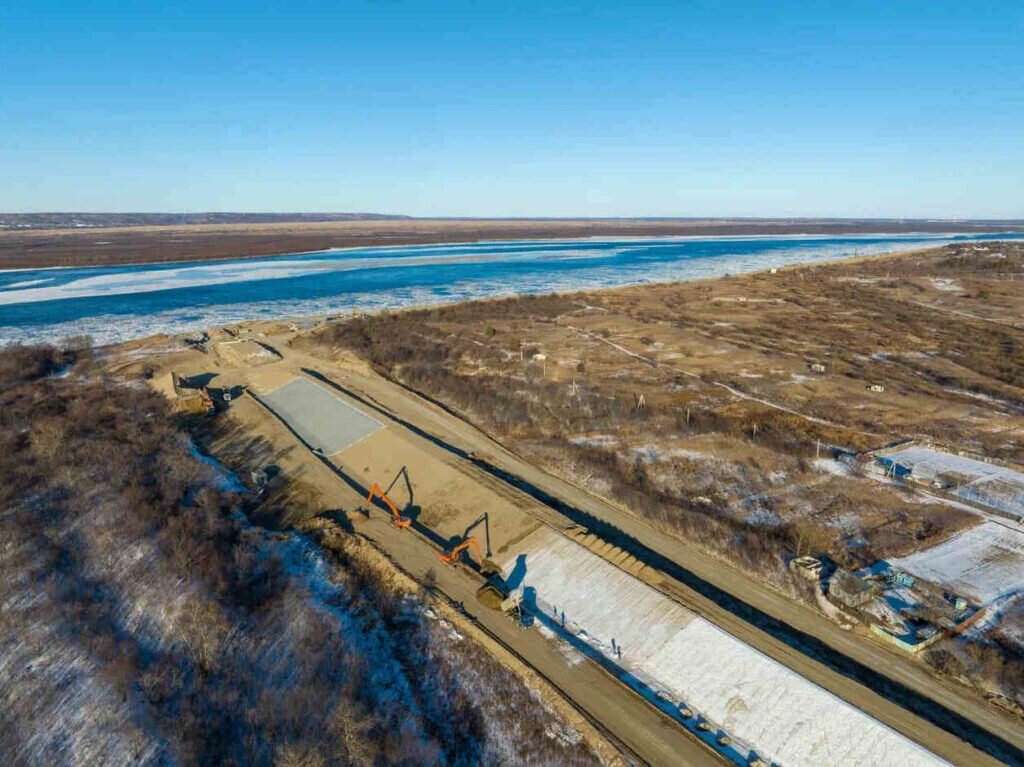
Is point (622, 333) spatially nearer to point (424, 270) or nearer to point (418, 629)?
point (418, 629)

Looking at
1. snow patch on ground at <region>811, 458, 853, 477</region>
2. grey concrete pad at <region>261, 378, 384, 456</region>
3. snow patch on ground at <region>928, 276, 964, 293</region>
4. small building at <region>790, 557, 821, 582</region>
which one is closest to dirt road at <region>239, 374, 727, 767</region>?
grey concrete pad at <region>261, 378, 384, 456</region>

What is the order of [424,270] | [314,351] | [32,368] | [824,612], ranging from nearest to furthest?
[824,612]
[32,368]
[314,351]
[424,270]

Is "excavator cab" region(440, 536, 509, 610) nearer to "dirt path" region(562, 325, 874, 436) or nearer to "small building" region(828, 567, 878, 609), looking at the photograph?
"small building" region(828, 567, 878, 609)

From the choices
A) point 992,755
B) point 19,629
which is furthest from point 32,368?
point 992,755

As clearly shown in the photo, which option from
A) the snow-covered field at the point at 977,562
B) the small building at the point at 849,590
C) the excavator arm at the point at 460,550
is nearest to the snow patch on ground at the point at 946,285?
the snow-covered field at the point at 977,562

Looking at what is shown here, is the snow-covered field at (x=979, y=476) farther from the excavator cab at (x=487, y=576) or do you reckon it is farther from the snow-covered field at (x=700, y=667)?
the excavator cab at (x=487, y=576)

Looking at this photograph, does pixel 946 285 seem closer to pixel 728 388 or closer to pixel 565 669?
pixel 728 388

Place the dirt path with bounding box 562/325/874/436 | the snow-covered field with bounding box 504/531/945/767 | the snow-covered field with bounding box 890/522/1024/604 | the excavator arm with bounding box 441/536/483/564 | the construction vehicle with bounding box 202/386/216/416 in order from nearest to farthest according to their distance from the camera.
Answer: the snow-covered field with bounding box 504/531/945/767
the snow-covered field with bounding box 890/522/1024/604
the excavator arm with bounding box 441/536/483/564
the dirt path with bounding box 562/325/874/436
the construction vehicle with bounding box 202/386/216/416
